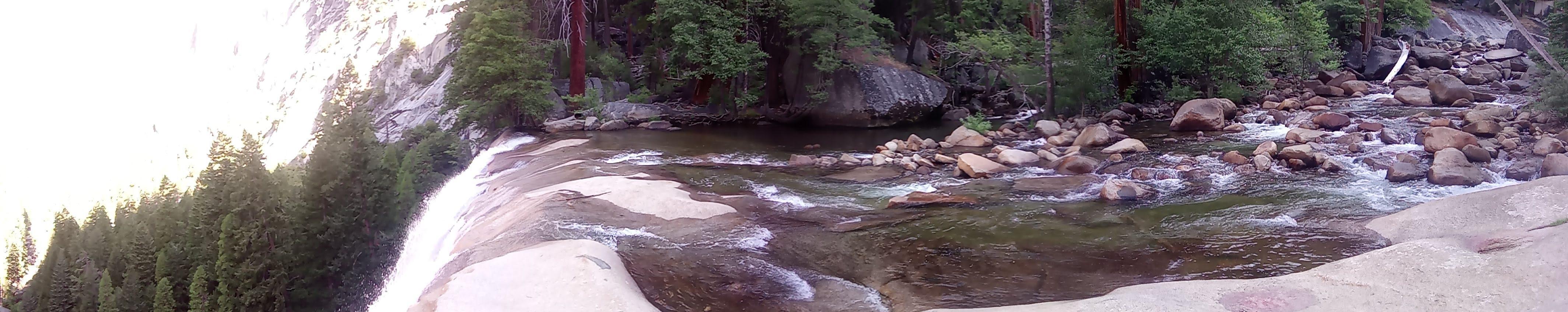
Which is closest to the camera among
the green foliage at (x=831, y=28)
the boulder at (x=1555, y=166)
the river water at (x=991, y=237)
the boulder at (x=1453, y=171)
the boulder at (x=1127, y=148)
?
the river water at (x=991, y=237)

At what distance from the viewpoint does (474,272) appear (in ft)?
26.1

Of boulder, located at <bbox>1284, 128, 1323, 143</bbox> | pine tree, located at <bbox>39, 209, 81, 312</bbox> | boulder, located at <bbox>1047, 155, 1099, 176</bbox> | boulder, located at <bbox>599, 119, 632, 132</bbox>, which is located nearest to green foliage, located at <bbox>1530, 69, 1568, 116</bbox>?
boulder, located at <bbox>1284, 128, 1323, 143</bbox>

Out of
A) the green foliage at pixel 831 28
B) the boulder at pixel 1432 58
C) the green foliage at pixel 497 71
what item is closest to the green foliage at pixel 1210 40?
the green foliage at pixel 831 28

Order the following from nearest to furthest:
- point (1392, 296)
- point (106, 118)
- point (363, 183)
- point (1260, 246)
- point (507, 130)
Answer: point (1392, 296) < point (1260, 246) < point (363, 183) < point (507, 130) < point (106, 118)

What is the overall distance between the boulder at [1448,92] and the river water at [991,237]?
21.4ft

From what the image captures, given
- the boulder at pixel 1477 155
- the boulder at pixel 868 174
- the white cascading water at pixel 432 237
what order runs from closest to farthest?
the white cascading water at pixel 432 237 → the boulder at pixel 1477 155 → the boulder at pixel 868 174

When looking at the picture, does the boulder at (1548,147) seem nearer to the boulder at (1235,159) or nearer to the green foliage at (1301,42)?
the boulder at (1235,159)

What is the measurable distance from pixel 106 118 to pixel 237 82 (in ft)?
226

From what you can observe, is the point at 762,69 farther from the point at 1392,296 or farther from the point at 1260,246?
the point at 1392,296

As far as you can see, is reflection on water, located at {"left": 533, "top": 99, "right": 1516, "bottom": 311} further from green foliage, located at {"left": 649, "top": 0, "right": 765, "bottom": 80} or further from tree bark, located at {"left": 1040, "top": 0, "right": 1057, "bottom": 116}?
green foliage, located at {"left": 649, "top": 0, "right": 765, "bottom": 80}

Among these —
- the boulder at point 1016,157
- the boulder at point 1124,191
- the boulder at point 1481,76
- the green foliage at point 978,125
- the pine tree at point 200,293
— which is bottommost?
the pine tree at point 200,293

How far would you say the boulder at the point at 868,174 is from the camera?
49.4 ft

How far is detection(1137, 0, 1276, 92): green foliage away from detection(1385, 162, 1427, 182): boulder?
32.5 ft

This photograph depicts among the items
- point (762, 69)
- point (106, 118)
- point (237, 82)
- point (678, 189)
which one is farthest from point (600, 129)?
point (106, 118)
